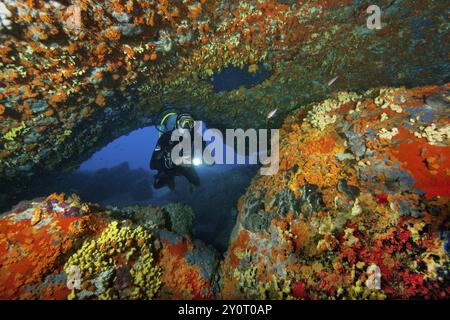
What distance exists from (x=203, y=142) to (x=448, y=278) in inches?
222

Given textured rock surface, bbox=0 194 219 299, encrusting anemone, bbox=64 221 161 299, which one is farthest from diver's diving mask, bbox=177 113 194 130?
encrusting anemone, bbox=64 221 161 299

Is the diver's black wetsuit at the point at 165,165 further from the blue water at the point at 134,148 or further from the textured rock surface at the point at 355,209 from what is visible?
the blue water at the point at 134,148

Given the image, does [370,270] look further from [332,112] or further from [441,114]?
[332,112]

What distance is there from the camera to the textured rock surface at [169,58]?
3816 millimetres

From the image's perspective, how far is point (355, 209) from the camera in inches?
156

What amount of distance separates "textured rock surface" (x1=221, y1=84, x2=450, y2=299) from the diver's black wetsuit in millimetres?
2719

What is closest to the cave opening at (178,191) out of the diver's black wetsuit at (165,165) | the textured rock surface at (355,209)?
the diver's black wetsuit at (165,165)

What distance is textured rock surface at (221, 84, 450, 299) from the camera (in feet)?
10.9

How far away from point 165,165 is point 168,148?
634 millimetres

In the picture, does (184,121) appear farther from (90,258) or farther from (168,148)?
(90,258)

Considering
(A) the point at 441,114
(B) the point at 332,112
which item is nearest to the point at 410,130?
(A) the point at 441,114
